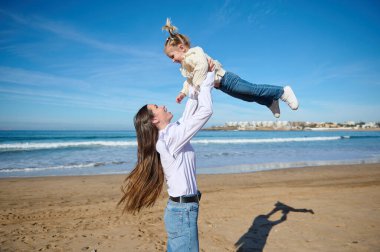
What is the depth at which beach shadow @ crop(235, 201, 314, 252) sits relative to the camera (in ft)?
15.1

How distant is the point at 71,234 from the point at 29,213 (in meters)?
1.83

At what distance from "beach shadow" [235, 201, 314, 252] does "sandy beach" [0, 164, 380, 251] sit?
16 mm

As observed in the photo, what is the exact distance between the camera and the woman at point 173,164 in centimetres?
224

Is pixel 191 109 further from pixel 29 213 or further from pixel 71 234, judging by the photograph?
pixel 29 213

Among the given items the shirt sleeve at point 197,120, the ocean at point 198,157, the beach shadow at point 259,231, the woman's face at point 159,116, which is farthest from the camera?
the ocean at point 198,157

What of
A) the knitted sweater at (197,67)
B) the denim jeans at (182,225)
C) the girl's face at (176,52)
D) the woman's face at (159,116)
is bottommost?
the denim jeans at (182,225)

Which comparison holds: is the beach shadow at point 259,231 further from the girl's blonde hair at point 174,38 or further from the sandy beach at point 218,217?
the girl's blonde hair at point 174,38

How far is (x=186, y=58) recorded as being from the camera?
2684 millimetres

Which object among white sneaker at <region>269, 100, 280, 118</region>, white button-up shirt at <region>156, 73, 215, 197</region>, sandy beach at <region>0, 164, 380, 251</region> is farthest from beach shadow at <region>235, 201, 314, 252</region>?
white button-up shirt at <region>156, 73, 215, 197</region>

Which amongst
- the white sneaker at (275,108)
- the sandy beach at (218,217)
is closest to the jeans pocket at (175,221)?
the white sneaker at (275,108)

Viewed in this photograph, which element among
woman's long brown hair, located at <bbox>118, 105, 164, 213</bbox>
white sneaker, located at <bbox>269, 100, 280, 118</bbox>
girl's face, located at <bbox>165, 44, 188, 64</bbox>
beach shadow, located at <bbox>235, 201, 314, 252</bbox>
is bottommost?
beach shadow, located at <bbox>235, 201, 314, 252</bbox>

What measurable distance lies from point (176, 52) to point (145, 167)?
1.27 meters

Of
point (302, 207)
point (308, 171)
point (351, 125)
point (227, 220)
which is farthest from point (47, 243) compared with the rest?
point (351, 125)

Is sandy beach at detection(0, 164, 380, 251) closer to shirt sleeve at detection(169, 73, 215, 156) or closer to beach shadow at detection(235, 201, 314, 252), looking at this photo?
beach shadow at detection(235, 201, 314, 252)
